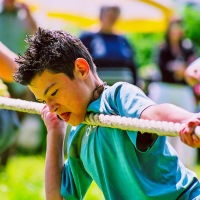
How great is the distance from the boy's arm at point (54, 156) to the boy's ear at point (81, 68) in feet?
1.19

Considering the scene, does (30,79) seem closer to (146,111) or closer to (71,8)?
(146,111)

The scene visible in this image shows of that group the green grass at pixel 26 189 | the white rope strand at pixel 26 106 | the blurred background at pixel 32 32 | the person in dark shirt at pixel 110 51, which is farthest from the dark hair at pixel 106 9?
the white rope strand at pixel 26 106

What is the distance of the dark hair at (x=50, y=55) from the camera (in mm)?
2988

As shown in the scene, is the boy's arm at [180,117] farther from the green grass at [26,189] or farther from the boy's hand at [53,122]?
the green grass at [26,189]

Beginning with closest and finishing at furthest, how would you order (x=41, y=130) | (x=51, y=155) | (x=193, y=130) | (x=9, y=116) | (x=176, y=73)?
1. (x=193, y=130)
2. (x=51, y=155)
3. (x=9, y=116)
4. (x=176, y=73)
5. (x=41, y=130)

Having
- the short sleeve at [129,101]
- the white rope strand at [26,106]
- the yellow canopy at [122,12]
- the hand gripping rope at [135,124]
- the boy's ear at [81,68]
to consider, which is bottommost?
the hand gripping rope at [135,124]

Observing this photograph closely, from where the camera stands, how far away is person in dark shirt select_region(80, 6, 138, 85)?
27.5ft

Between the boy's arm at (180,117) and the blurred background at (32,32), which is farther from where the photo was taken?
the blurred background at (32,32)

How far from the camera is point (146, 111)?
2.72 metres

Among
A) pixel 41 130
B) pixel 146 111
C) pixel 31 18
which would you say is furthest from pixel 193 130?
pixel 41 130

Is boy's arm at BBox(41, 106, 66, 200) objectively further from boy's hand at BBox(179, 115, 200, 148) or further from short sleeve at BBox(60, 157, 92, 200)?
boy's hand at BBox(179, 115, 200, 148)

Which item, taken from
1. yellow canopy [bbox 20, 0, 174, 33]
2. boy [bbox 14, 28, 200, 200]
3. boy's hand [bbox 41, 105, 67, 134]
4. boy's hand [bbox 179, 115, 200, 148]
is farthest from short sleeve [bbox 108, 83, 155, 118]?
yellow canopy [bbox 20, 0, 174, 33]

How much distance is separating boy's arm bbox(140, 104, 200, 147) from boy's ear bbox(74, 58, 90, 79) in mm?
357

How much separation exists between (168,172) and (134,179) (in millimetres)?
113
